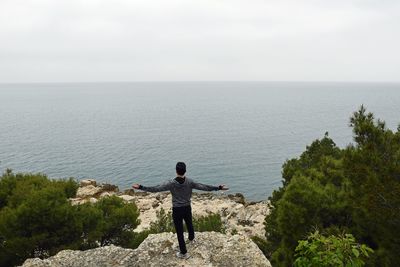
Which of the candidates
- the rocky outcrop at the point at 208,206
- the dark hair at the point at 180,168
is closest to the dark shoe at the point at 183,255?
the dark hair at the point at 180,168

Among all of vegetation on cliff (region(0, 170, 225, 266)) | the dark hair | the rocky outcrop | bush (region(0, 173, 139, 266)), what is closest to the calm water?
the rocky outcrop

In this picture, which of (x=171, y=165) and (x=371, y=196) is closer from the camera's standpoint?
(x=371, y=196)

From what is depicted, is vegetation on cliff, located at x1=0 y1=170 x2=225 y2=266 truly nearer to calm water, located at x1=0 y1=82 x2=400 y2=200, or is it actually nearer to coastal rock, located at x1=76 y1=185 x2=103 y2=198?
coastal rock, located at x1=76 y1=185 x2=103 y2=198

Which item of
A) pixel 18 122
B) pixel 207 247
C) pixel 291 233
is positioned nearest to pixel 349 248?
pixel 207 247

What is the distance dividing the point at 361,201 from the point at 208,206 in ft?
98.5

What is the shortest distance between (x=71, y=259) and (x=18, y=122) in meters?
126

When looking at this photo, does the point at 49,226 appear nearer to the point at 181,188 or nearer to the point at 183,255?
the point at 183,255

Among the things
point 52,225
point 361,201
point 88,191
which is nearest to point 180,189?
point 361,201

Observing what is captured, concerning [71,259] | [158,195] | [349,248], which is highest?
[349,248]

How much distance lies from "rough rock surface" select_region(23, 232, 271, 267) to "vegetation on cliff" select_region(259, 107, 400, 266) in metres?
2.37

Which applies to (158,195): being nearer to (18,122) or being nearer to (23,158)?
(23,158)

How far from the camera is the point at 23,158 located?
66688 millimetres

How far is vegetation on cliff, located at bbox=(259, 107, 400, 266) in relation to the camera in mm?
11477

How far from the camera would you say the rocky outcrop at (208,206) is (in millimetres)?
33906
